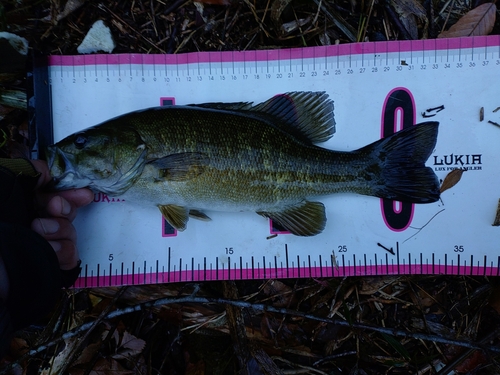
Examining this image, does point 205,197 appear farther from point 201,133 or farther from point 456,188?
point 456,188

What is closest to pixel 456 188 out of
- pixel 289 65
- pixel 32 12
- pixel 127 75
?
pixel 289 65

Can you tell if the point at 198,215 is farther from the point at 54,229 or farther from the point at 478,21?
the point at 478,21

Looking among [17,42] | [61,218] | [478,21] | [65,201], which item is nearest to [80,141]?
[65,201]

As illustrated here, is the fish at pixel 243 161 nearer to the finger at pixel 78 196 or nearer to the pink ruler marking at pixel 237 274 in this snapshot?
the finger at pixel 78 196

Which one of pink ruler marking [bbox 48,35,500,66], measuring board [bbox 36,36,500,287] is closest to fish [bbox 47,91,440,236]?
measuring board [bbox 36,36,500,287]

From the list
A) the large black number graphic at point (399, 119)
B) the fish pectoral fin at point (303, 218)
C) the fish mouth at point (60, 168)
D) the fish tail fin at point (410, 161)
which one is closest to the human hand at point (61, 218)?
the fish mouth at point (60, 168)

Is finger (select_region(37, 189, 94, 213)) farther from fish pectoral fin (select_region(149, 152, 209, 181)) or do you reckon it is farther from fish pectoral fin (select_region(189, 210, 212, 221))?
fish pectoral fin (select_region(189, 210, 212, 221))
